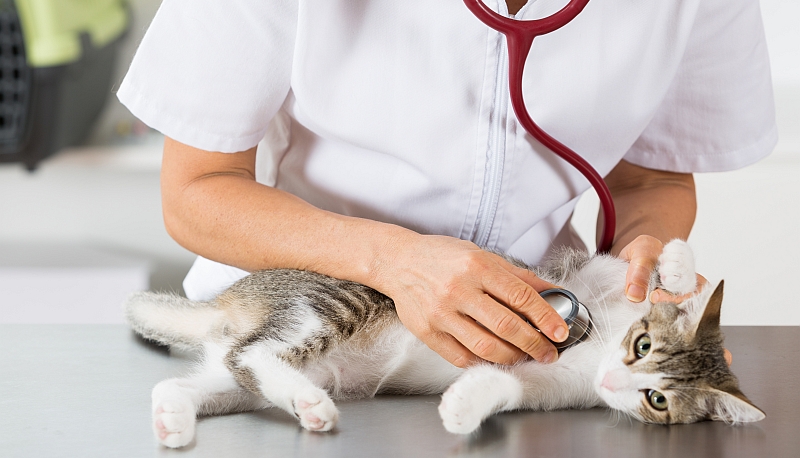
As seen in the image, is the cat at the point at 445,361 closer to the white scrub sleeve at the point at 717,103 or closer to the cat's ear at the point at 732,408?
the cat's ear at the point at 732,408

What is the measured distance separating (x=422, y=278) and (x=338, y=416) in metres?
0.19

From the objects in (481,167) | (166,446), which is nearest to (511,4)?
(481,167)

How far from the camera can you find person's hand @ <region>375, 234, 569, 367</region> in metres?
0.82

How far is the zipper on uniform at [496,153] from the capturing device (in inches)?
38.2

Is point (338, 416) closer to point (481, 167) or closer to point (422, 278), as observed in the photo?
point (422, 278)

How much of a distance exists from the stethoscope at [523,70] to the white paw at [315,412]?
0.93ft

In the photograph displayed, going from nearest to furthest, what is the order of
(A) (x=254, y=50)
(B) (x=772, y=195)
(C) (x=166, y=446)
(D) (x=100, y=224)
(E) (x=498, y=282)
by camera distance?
(C) (x=166, y=446) < (E) (x=498, y=282) < (A) (x=254, y=50) < (B) (x=772, y=195) < (D) (x=100, y=224)

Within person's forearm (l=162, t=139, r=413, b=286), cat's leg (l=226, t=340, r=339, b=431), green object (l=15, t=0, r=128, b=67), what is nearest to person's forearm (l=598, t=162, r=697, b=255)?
person's forearm (l=162, t=139, r=413, b=286)

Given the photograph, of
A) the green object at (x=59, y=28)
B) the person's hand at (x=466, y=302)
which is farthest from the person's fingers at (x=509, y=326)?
the green object at (x=59, y=28)

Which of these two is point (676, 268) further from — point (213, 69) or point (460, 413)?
point (213, 69)

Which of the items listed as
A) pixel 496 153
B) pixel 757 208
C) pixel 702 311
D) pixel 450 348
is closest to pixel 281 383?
pixel 450 348

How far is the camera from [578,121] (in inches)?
41.0

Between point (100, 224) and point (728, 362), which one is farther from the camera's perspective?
point (100, 224)

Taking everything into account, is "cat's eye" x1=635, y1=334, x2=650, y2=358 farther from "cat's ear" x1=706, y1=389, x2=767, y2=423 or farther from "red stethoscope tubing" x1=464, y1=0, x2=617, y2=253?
"red stethoscope tubing" x1=464, y1=0, x2=617, y2=253
